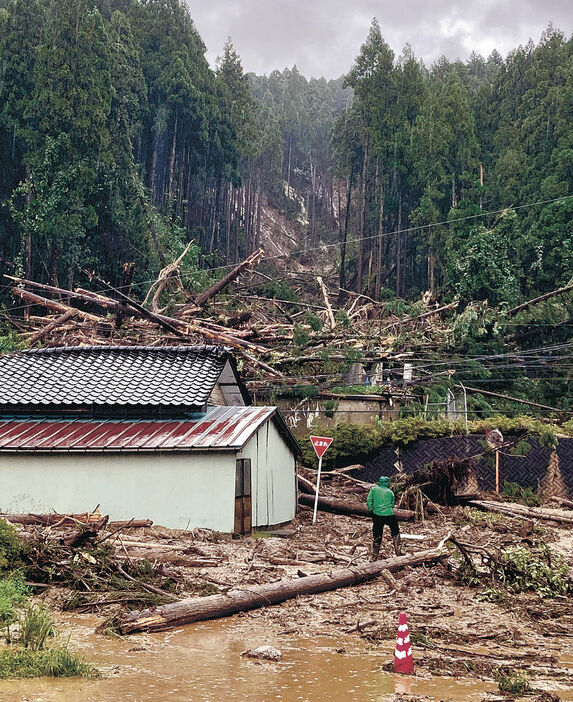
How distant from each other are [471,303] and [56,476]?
30.2m

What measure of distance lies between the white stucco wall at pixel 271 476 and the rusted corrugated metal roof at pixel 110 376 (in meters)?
1.65

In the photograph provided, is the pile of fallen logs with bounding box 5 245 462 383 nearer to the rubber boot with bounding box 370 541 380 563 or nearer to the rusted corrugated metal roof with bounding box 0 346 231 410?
the rusted corrugated metal roof with bounding box 0 346 231 410

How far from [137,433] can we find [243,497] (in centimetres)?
278

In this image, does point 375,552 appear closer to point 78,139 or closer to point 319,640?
point 319,640

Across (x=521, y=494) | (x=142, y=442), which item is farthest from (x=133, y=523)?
(x=521, y=494)

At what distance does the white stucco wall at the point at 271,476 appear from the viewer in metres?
18.4

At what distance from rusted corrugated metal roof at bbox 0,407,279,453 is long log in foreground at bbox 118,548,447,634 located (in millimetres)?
4824

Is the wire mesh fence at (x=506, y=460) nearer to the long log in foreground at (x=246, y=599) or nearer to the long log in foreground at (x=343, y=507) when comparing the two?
the long log in foreground at (x=343, y=507)

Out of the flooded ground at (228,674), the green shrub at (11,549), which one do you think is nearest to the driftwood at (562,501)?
the flooded ground at (228,674)

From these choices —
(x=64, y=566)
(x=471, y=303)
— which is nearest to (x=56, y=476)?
(x=64, y=566)

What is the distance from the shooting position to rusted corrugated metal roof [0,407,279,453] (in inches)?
691

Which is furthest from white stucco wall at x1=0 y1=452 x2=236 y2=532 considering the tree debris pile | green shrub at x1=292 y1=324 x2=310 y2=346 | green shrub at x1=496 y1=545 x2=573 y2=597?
green shrub at x1=292 y1=324 x2=310 y2=346

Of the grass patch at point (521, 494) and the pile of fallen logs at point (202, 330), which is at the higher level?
the pile of fallen logs at point (202, 330)

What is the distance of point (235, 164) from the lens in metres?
65.2
